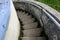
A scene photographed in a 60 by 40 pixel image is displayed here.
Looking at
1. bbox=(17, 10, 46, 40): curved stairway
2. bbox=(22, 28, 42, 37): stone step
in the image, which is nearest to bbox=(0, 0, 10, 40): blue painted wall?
bbox=(17, 10, 46, 40): curved stairway

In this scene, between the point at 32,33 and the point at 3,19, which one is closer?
the point at 3,19

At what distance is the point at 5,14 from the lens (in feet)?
11.6

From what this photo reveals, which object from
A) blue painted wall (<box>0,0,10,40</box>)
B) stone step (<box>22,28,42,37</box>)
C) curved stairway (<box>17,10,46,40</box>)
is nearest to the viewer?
blue painted wall (<box>0,0,10,40</box>)

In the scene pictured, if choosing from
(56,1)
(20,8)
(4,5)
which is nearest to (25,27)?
(4,5)

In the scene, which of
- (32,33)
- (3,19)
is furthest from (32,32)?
(3,19)

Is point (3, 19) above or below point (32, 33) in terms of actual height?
above

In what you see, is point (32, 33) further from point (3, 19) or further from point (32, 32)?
point (3, 19)

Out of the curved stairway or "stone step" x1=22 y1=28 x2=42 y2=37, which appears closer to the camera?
the curved stairway

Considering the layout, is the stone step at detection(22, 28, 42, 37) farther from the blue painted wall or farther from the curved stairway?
the blue painted wall

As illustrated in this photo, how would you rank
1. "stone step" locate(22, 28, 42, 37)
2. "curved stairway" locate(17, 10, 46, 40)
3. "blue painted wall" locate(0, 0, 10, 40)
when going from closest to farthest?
"blue painted wall" locate(0, 0, 10, 40), "curved stairway" locate(17, 10, 46, 40), "stone step" locate(22, 28, 42, 37)

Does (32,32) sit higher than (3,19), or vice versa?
(3,19)

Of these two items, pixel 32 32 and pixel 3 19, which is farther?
pixel 32 32

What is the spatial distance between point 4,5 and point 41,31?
1622 mm

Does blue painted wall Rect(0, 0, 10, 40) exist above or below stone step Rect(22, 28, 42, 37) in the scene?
above
